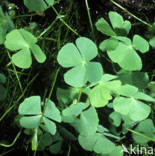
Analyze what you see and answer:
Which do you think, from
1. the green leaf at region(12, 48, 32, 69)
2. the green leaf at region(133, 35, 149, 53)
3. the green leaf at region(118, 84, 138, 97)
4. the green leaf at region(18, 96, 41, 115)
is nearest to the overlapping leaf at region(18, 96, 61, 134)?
the green leaf at region(18, 96, 41, 115)

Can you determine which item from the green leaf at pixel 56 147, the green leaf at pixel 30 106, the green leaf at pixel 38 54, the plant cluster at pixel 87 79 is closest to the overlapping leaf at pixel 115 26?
the plant cluster at pixel 87 79

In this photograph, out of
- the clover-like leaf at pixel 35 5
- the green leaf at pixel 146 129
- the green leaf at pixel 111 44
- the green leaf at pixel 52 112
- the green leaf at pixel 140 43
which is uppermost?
the clover-like leaf at pixel 35 5

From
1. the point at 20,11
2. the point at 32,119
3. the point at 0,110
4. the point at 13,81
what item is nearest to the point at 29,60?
the point at 32,119

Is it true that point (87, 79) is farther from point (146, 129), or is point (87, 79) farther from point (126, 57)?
point (146, 129)

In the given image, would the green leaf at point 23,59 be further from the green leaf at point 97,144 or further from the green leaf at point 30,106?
the green leaf at point 97,144

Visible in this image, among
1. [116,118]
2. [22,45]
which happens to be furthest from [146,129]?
[22,45]

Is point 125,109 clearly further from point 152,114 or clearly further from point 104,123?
point 152,114

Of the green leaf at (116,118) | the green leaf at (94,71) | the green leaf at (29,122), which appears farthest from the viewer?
the green leaf at (116,118)
